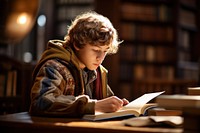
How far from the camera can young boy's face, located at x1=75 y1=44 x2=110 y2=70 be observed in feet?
5.07

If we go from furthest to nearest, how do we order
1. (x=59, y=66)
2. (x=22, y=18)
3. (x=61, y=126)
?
(x=22, y=18) < (x=59, y=66) < (x=61, y=126)

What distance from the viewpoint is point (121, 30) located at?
16.4 ft

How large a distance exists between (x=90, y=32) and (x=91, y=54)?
0.09m

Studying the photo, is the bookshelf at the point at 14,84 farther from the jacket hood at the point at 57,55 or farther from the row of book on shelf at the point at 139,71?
the row of book on shelf at the point at 139,71

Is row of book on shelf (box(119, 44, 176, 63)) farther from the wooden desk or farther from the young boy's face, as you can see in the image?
the wooden desk

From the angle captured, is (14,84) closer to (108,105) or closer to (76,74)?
(76,74)

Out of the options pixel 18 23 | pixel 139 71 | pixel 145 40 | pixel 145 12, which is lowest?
pixel 139 71

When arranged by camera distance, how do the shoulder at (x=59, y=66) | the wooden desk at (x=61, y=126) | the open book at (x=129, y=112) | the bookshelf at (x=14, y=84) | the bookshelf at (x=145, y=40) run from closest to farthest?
the wooden desk at (x=61, y=126) → the open book at (x=129, y=112) → the shoulder at (x=59, y=66) → the bookshelf at (x=14, y=84) → the bookshelf at (x=145, y=40)

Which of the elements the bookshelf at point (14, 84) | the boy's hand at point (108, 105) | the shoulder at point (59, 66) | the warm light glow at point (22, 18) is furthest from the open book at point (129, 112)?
the warm light glow at point (22, 18)

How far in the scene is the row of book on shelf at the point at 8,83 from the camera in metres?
2.88

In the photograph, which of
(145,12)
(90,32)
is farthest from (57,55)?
(145,12)

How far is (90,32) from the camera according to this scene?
1.53 m

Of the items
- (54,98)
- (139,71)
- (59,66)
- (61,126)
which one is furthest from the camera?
(139,71)

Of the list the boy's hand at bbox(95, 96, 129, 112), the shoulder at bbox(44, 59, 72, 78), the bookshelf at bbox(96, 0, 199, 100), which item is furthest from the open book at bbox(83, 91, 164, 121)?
the bookshelf at bbox(96, 0, 199, 100)
